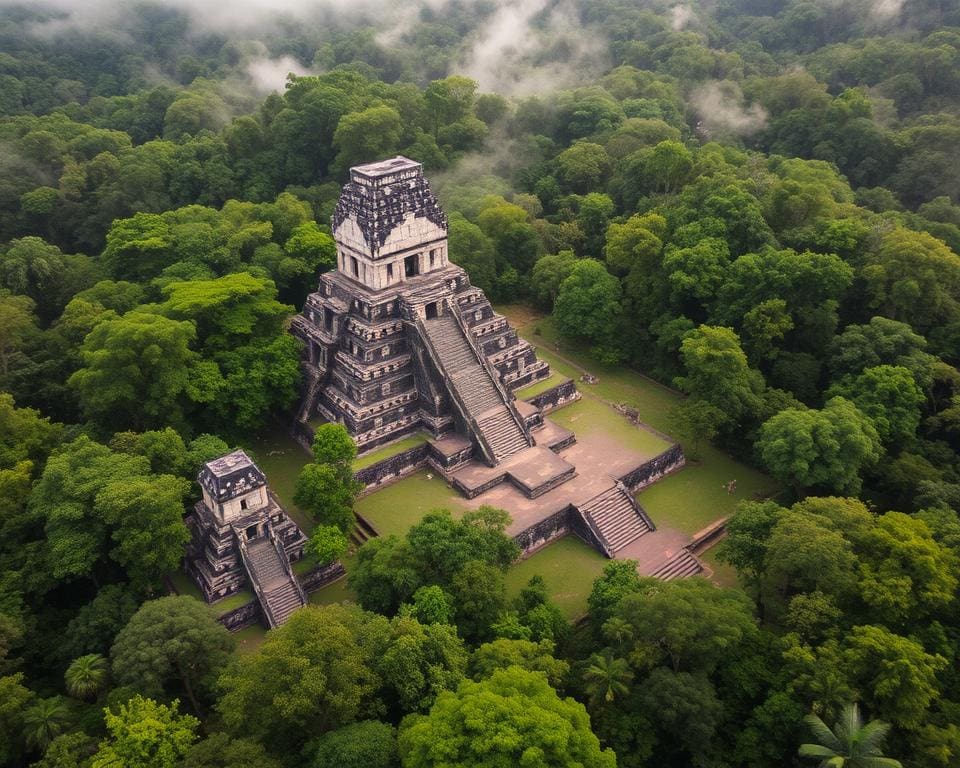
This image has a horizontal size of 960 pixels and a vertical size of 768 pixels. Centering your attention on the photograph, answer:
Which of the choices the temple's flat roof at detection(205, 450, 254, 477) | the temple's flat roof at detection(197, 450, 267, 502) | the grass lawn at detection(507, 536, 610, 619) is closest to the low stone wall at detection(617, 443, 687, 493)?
the grass lawn at detection(507, 536, 610, 619)

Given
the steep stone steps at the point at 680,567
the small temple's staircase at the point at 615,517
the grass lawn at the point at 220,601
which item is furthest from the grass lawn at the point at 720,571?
the grass lawn at the point at 220,601

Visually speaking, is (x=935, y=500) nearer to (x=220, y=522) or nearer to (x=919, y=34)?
(x=220, y=522)

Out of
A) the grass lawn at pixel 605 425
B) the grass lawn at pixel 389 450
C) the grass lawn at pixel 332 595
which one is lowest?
the grass lawn at pixel 332 595

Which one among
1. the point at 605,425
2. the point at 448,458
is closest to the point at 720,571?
the point at 605,425

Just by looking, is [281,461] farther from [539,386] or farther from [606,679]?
[606,679]

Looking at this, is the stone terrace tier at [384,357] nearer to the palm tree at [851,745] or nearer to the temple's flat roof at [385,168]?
the temple's flat roof at [385,168]

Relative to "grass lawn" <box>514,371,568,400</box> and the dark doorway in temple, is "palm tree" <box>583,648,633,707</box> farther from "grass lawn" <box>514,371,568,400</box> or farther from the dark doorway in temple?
the dark doorway in temple
